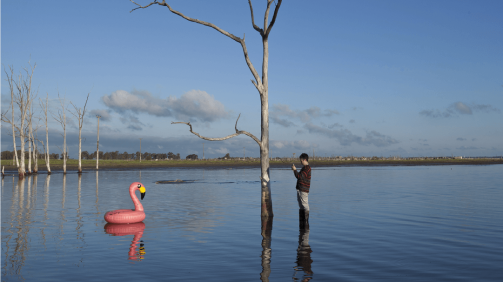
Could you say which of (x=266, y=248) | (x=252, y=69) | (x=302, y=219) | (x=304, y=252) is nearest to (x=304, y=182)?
(x=302, y=219)

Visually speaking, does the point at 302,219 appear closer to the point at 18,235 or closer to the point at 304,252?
the point at 304,252

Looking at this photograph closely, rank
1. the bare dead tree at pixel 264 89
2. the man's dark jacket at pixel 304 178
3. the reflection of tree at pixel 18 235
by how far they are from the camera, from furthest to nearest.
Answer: the bare dead tree at pixel 264 89 → the man's dark jacket at pixel 304 178 → the reflection of tree at pixel 18 235

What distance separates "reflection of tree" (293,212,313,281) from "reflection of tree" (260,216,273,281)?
26.2 inches

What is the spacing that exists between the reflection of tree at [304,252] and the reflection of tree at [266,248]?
67cm

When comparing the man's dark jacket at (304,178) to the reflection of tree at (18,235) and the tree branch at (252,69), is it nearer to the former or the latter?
the tree branch at (252,69)

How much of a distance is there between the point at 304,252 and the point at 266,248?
1179mm

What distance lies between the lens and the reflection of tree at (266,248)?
28.9 ft

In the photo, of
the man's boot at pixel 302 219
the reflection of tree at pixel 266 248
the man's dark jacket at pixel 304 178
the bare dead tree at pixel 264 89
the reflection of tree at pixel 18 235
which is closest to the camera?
the reflection of tree at pixel 266 248

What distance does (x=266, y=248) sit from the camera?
11.5 meters

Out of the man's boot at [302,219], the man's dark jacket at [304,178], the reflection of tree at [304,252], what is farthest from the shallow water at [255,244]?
the man's dark jacket at [304,178]

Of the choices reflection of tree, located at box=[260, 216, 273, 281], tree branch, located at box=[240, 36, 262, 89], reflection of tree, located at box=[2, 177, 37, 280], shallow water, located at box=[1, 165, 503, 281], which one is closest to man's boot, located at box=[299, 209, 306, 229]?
shallow water, located at box=[1, 165, 503, 281]

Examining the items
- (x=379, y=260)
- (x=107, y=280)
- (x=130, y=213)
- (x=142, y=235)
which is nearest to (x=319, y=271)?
(x=379, y=260)

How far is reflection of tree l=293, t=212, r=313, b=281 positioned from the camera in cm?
887

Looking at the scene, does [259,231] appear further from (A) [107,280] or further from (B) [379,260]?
(A) [107,280]
